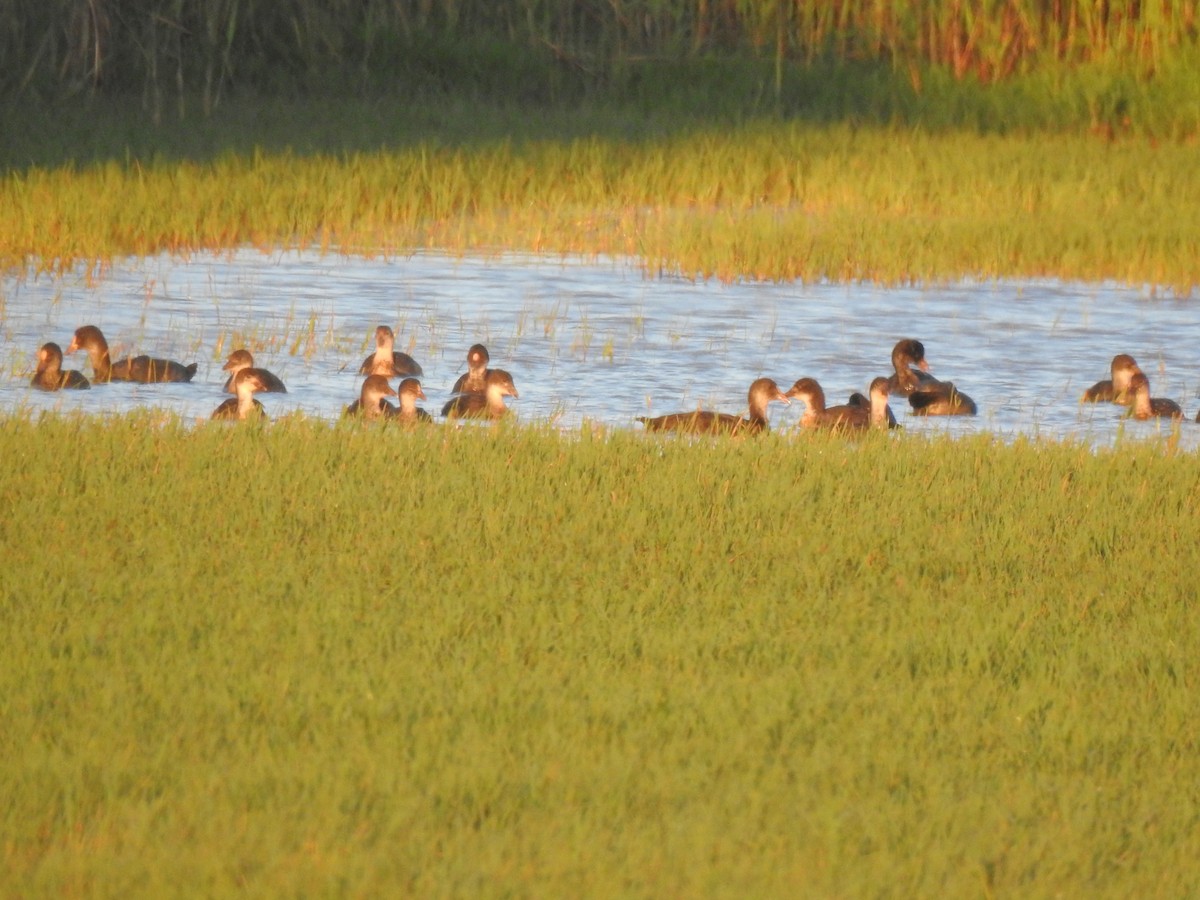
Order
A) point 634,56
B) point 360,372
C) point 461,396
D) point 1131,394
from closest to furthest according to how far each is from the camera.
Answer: point 461,396 < point 1131,394 < point 360,372 < point 634,56

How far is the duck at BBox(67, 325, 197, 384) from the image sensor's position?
9648 millimetres

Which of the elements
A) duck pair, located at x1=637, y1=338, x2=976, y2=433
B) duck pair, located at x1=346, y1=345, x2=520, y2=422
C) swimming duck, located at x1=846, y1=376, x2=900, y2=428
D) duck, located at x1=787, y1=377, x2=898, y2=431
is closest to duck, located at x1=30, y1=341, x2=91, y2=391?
duck pair, located at x1=346, y1=345, x2=520, y2=422

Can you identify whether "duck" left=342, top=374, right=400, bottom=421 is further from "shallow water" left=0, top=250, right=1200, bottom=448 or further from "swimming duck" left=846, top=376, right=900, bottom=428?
"swimming duck" left=846, top=376, right=900, bottom=428

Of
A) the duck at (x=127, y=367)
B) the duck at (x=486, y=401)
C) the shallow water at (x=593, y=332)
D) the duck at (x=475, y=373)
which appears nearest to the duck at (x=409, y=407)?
the duck at (x=486, y=401)

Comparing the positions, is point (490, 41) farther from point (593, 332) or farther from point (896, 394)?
point (896, 394)

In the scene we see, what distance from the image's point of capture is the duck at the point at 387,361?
32.2 ft

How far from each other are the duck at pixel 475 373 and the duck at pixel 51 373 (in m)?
1.73

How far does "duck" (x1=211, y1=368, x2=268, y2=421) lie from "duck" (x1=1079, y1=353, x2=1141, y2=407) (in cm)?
372

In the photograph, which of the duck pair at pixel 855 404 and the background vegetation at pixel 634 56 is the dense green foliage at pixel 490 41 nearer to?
the background vegetation at pixel 634 56

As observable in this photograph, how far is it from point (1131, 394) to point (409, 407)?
320cm

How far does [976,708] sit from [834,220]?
1004 cm

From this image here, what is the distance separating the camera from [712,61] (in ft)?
77.8

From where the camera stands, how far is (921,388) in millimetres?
9508

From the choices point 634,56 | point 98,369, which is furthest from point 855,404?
point 634,56
